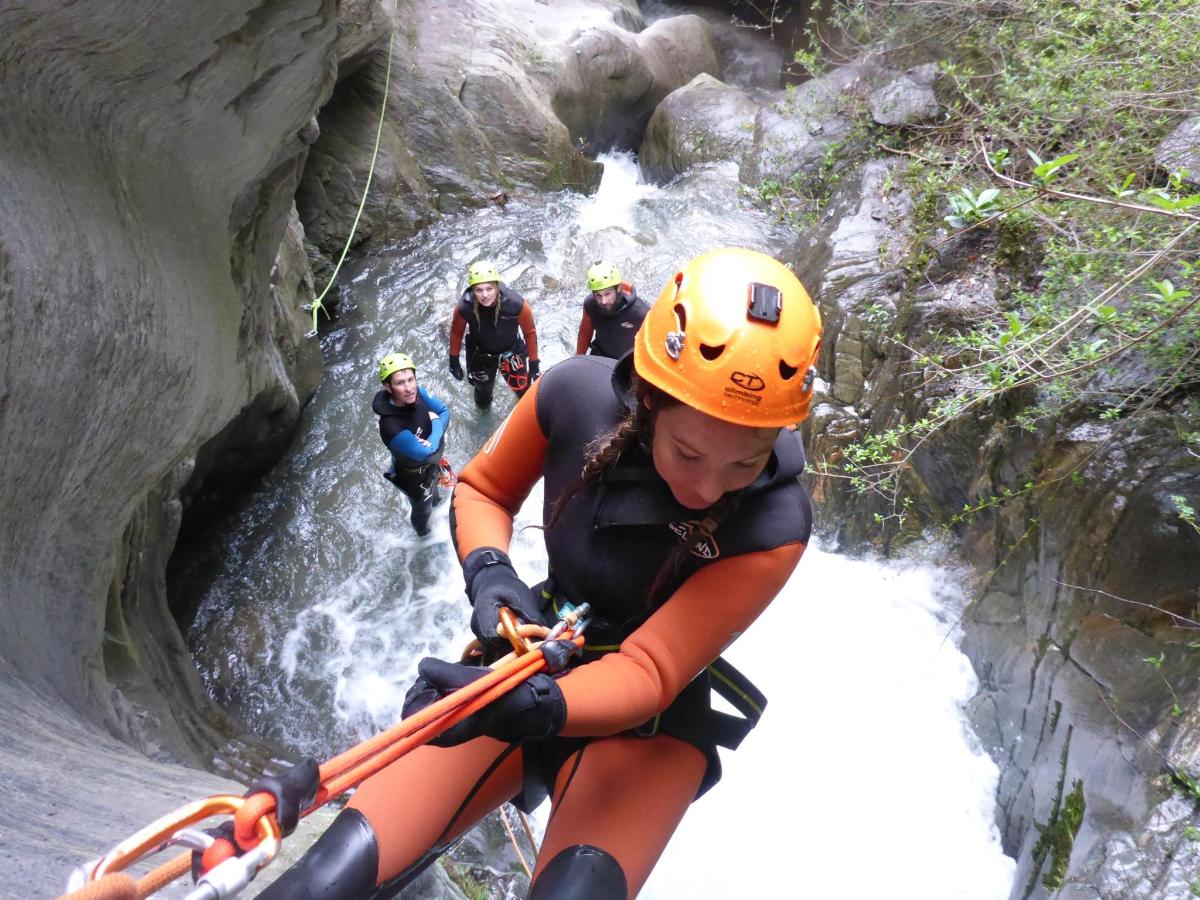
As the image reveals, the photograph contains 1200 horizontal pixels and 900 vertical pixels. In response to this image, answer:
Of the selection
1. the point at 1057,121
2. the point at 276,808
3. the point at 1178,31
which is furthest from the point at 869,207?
the point at 276,808

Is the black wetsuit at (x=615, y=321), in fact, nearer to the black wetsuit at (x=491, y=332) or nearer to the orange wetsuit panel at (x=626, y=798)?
the black wetsuit at (x=491, y=332)

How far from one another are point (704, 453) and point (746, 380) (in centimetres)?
17

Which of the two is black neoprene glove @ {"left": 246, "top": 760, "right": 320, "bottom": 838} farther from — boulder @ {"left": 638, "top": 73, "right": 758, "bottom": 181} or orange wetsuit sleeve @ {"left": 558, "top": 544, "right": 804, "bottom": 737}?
boulder @ {"left": 638, "top": 73, "right": 758, "bottom": 181}

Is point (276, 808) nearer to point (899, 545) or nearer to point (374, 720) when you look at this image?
point (374, 720)

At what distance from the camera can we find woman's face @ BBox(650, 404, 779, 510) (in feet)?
4.96

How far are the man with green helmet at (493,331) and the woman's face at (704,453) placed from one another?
13.6 feet

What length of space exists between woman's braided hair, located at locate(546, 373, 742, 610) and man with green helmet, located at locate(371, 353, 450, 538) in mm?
3174

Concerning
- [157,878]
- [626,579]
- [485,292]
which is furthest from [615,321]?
[157,878]

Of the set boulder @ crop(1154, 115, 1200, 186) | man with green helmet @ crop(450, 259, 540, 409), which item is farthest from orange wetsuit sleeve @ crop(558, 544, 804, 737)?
man with green helmet @ crop(450, 259, 540, 409)

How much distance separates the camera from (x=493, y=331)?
6016mm

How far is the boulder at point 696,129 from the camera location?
1083 cm

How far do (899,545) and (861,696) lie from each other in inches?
36.9

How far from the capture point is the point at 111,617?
325cm

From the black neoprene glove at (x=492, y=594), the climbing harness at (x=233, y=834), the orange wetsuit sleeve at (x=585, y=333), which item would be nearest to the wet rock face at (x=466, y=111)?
the orange wetsuit sleeve at (x=585, y=333)
